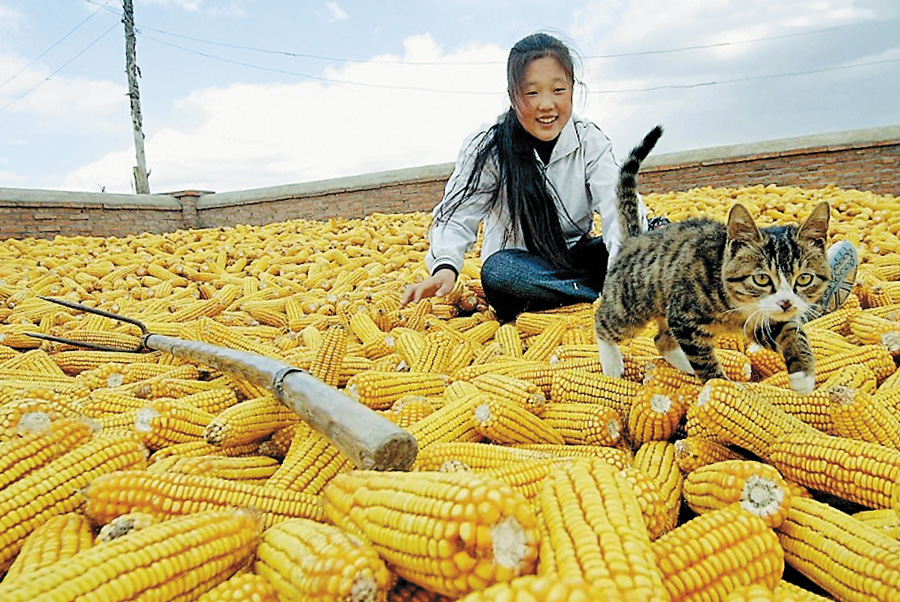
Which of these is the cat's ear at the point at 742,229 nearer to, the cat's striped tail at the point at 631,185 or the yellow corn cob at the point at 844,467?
the cat's striped tail at the point at 631,185

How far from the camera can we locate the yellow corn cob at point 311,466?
1763 mm

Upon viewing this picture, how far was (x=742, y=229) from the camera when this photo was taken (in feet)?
7.33

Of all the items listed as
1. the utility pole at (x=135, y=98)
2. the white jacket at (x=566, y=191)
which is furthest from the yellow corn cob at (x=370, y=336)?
the utility pole at (x=135, y=98)

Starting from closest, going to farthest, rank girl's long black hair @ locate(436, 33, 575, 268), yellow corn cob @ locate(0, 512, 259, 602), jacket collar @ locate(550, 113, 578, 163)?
yellow corn cob @ locate(0, 512, 259, 602) → girl's long black hair @ locate(436, 33, 575, 268) → jacket collar @ locate(550, 113, 578, 163)

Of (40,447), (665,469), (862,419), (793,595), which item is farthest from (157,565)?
(862,419)

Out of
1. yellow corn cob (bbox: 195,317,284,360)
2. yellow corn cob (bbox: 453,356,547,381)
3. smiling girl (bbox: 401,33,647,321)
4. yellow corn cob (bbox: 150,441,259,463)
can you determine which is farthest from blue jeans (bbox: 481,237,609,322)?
yellow corn cob (bbox: 150,441,259,463)

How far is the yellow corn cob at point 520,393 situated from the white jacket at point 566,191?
1.68m

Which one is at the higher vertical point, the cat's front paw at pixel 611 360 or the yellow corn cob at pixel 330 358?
the yellow corn cob at pixel 330 358

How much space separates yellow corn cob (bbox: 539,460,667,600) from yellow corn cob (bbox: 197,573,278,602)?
1.88 feet

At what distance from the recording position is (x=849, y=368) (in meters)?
2.51

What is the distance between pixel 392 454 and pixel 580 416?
95cm

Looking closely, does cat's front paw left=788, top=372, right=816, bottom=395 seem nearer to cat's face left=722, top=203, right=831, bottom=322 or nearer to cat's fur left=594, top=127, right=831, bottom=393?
cat's fur left=594, top=127, right=831, bottom=393

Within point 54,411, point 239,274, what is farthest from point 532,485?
point 239,274

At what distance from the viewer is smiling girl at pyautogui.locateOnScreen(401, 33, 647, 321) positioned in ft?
12.9
